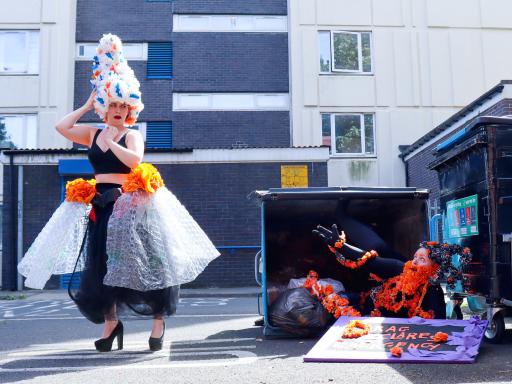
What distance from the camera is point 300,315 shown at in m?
5.28

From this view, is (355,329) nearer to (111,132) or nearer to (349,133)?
(111,132)

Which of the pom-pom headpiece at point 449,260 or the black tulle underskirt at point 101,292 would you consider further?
the pom-pom headpiece at point 449,260

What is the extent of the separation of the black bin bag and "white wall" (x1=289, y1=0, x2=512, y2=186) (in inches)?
495

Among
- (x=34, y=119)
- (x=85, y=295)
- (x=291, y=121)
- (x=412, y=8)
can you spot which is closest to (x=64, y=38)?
(x=34, y=119)

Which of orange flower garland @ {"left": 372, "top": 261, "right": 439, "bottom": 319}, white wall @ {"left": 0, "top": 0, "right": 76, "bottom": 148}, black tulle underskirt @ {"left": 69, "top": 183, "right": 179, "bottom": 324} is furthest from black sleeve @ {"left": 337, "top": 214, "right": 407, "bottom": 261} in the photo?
white wall @ {"left": 0, "top": 0, "right": 76, "bottom": 148}

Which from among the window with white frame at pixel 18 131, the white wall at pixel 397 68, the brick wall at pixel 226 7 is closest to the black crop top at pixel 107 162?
the white wall at pixel 397 68

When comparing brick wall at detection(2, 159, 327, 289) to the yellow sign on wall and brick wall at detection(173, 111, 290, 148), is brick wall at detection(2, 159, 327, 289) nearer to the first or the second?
the yellow sign on wall

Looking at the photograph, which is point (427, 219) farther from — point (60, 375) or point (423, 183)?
point (423, 183)

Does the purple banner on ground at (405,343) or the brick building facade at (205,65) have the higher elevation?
the brick building facade at (205,65)

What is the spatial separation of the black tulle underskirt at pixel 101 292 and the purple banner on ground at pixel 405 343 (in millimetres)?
1197

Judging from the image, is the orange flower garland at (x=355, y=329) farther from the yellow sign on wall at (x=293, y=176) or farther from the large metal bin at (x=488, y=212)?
the yellow sign on wall at (x=293, y=176)

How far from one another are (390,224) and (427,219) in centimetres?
113

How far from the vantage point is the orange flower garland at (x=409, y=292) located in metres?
5.12

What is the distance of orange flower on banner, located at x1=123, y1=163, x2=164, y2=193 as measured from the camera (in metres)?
4.34
